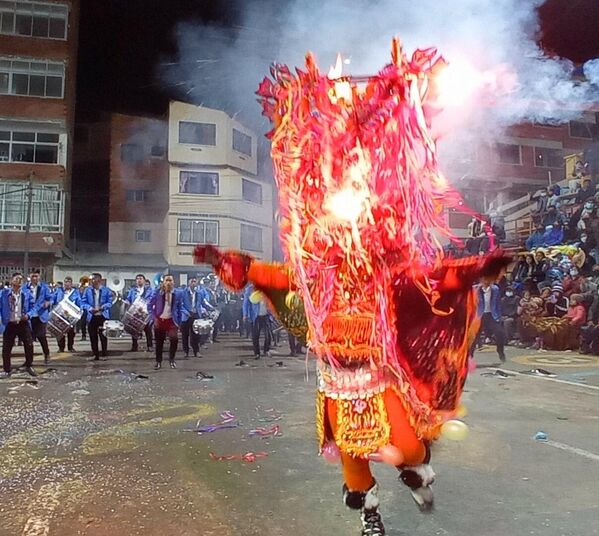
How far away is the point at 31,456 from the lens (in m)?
4.89

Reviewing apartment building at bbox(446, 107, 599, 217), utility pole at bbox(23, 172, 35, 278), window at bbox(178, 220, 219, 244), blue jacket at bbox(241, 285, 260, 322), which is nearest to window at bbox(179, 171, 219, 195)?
window at bbox(178, 220, 219, 244)

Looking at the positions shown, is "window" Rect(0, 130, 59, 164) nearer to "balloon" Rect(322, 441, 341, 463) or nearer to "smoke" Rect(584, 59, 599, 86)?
"smoke" Rect(584, 59, 599, 86)

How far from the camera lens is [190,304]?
12.3 meters

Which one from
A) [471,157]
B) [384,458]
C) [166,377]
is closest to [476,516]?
[384,458]

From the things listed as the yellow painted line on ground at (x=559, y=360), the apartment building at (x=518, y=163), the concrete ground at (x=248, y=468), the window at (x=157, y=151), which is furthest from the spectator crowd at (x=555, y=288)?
the window at (x=157, y=151)

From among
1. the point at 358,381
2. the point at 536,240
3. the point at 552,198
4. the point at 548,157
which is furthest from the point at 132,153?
the point at 358,381

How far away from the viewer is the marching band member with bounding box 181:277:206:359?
476 inches

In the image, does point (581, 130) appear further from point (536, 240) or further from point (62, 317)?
point (62, 317)

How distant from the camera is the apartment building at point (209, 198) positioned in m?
27.5

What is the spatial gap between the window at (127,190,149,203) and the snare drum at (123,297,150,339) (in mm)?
18751

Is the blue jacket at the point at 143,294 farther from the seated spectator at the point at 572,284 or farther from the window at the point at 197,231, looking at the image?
the window at the point at 197,231

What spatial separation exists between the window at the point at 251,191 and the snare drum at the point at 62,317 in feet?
54.1

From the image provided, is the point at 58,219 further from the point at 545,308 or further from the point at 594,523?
the point at 594,523

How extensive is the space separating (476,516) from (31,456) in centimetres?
355
